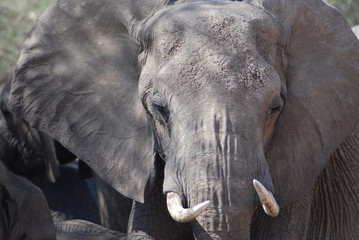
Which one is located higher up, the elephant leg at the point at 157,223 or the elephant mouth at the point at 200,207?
the elephant mouth at the point at 200,207

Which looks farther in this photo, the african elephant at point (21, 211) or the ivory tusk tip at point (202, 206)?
the african elephant at point (21, 211)

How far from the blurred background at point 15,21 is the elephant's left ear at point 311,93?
4424 millimetres

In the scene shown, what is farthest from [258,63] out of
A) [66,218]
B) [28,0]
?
[28,0]

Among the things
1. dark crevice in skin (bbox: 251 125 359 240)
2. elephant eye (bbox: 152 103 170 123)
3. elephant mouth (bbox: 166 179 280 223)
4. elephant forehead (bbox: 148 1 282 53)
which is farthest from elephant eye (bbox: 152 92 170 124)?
dark crevice in skin (bbox: 251 125 359 240)

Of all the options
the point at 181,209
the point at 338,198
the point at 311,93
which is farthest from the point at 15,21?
the point at 181,209

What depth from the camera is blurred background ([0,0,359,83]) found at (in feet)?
31.8

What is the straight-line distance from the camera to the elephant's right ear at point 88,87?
5051mm

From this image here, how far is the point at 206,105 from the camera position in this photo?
4.51 meters

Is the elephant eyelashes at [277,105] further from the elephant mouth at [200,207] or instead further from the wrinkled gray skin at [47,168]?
the wrinkled gray skin at [47,168]

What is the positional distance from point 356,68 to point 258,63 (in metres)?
0.67

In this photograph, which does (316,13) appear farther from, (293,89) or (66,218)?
(66,218)

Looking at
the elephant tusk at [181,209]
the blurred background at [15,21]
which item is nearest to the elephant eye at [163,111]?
the elephant tusk at [181,209]

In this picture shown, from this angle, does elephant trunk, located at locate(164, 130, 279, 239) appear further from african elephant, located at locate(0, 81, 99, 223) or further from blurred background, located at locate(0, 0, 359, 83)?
blurred background, located at locate(0, 0, 359, 83)

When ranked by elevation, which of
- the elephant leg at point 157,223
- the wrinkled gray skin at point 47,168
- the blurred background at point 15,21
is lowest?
the blurred background at point 15,21
